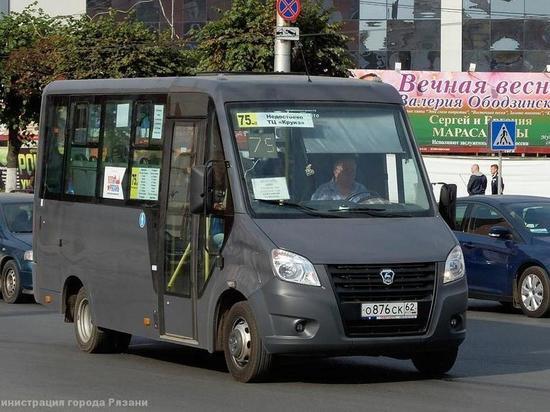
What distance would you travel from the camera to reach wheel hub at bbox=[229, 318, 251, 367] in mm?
10961

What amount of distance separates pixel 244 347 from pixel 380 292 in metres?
1.17

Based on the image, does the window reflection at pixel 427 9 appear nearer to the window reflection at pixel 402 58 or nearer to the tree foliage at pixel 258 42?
the window reflection at pixel 402 58

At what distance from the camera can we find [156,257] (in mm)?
12195

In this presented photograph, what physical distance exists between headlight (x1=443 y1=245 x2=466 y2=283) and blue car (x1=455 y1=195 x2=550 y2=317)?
6.76m

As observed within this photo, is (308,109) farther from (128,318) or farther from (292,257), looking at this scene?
(128,318)

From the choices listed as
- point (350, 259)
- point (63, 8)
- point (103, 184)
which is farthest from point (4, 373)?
point (63, 8)

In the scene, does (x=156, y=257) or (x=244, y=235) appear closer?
(x=244, y=235)

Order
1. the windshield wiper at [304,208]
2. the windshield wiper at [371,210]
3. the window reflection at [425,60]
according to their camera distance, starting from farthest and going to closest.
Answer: the window reflection at [425,60], the windshield wiper at [371,210], the windshield wiper at [304,208]

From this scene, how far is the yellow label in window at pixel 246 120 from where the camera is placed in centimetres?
1151

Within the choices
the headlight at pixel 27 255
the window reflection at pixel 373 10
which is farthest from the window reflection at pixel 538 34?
the headlight at pixel 27 255

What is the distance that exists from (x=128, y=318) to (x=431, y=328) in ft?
10.4

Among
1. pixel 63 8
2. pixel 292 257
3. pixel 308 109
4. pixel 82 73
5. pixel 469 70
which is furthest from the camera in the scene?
pixel 63 8

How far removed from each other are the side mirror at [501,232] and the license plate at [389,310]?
754 cm

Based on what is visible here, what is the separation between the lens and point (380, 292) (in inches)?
421
